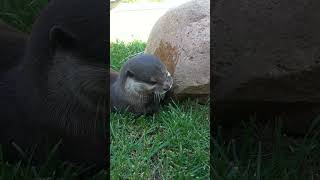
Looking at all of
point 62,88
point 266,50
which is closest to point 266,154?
point 266,50

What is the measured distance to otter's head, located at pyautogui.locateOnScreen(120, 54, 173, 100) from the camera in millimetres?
1557

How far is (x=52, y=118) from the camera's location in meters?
1.54

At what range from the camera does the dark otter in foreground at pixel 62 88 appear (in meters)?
1.44

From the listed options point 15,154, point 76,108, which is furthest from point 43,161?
point 76,108

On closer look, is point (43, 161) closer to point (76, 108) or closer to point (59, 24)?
point (76, 108)

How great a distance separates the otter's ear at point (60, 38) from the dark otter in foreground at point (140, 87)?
17 cm

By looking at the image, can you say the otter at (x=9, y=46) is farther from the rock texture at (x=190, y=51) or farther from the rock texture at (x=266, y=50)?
the rock texture at (x=266, y=50)

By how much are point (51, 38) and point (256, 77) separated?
634mm

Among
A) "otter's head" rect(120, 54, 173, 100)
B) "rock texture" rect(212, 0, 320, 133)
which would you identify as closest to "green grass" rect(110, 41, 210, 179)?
"otter's head" rect(120, 54, 173, 100)

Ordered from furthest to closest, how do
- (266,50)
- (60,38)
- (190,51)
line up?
(190,51), (266,50), (60,38)

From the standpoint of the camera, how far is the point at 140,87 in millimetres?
1820

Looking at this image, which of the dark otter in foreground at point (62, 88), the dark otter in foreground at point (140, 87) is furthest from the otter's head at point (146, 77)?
the dark otter in foreground at point (62, 88)

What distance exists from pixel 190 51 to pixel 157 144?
42 cm

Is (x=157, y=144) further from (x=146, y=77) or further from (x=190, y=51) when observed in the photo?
(x=190, y=51)
